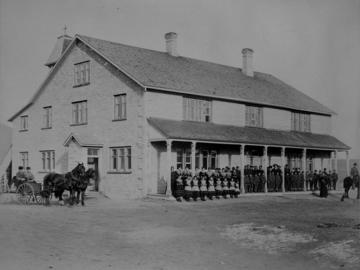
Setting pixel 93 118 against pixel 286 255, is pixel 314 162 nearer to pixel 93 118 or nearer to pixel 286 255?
pixel 93 118

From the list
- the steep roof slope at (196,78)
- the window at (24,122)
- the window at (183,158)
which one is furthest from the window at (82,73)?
the window at (183,158)

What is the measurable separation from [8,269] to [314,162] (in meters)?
29.5

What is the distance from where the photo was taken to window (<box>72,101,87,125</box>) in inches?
1112

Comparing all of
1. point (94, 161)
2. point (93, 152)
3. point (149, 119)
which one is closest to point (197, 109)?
point (149, 119)

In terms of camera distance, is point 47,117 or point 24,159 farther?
point 24,159

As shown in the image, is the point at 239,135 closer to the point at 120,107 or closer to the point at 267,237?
the point at 120,107

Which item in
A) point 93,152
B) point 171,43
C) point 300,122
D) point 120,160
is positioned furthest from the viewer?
point 300,122

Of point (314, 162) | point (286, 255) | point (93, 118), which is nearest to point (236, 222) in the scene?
point (286, 255)

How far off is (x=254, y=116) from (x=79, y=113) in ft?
36.4

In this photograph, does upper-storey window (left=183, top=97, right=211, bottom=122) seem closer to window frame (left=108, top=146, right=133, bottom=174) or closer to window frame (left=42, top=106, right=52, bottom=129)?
window frame (left=108, top=146, right=133, bottom=174)

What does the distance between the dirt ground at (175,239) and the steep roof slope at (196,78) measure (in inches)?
361

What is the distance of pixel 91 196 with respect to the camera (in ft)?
82.0

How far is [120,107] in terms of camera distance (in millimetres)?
25969

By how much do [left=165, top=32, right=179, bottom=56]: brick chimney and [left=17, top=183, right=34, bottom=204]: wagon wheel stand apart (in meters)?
14.6
